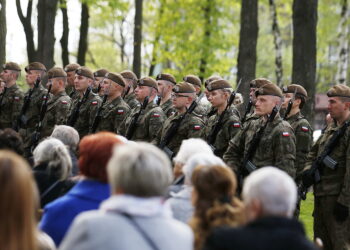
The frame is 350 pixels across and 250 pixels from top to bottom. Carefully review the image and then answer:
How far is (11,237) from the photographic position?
11.6 feet

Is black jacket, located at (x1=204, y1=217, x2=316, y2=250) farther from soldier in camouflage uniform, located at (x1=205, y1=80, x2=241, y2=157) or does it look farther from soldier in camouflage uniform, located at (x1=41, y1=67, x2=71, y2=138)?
soldier in camouflage uniform, located at (x1=41, y1=67, x2=71, y2=138)

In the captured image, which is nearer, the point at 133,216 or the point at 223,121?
the point at 133,216

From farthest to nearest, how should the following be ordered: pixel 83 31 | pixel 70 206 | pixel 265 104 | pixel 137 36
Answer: pixel 137 36 → pixel 83 31 → pixel 265 104 → pixel 70 206

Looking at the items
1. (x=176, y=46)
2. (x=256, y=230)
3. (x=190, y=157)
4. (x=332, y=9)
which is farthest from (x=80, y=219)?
(x=332, y=9)

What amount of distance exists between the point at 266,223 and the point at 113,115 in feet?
27.4

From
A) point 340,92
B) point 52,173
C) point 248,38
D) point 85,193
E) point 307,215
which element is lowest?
point 307,215

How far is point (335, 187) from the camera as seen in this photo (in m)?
8.55

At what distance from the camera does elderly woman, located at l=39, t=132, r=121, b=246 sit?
4875 mm

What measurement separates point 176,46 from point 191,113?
19.0 meters

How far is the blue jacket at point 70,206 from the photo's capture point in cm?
487

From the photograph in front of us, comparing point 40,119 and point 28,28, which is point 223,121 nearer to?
point 40,119

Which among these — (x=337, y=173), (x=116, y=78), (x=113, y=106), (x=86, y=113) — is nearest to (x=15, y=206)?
(x=337, y=173)

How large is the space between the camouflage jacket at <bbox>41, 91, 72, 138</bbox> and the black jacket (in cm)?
889

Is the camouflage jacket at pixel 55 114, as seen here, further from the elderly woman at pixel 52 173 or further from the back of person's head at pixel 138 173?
the back of person's head at pixel 138 173
